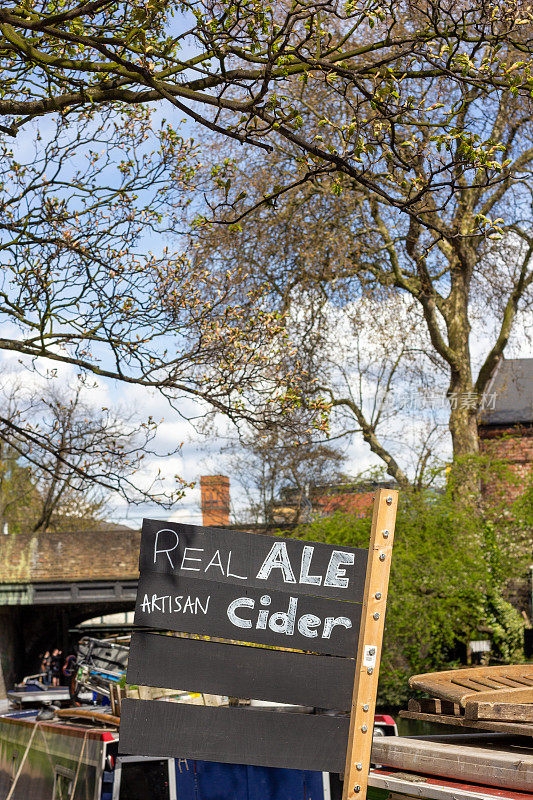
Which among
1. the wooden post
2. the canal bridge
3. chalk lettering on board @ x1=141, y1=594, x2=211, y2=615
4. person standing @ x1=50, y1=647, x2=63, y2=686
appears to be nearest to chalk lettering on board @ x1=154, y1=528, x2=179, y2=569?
chalk lettering on board @ x1=141, y1=594, x2=211, y2=615

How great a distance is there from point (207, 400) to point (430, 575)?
38.9 feet

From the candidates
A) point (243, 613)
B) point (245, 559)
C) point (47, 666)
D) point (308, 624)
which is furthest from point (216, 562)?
point (47, 666)

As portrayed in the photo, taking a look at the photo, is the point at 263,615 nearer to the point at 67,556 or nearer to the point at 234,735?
the point at 234,735

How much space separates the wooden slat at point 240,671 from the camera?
362 centimetres

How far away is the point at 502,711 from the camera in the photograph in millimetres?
3799

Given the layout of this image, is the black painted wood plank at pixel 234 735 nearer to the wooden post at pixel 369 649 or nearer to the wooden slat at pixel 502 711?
the wooden post at pixel 369 649

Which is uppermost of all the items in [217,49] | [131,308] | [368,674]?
[217,49]

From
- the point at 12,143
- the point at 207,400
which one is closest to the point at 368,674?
the point at 207,400

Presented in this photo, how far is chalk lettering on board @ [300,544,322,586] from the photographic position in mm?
3809

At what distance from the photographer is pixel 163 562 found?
3730 mm

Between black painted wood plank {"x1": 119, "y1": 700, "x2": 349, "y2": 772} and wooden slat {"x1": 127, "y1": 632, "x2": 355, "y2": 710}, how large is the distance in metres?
0.07

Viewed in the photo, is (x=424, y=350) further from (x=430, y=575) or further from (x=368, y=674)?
(x=368, y=674)

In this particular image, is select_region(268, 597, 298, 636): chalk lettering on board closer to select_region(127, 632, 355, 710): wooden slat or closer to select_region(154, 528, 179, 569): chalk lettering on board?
select_region(127, 632, 355, 710): wooden slat

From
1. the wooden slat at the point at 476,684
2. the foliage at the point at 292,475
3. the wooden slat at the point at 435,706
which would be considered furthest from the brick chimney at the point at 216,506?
the wooden slat at the point at 435,706
